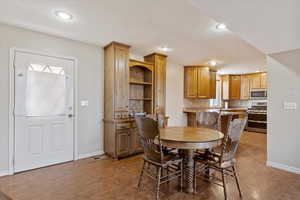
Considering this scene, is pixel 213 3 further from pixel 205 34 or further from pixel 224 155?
pixel 224 155

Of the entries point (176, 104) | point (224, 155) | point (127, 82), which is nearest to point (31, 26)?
→ point (127, 82)

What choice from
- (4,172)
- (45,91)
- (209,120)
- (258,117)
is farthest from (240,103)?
(4,172)

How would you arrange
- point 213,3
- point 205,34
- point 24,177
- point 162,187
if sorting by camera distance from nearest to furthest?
point 213,3
point 162,187
point 24,177
point 205,34

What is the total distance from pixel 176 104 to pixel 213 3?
3.93 metres

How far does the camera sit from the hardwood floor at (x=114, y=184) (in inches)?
81.0

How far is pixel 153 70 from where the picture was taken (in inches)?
165

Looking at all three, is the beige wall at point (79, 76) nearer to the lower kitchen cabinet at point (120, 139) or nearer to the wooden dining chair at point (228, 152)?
the lower kitchen cabinet at point (120, 139)

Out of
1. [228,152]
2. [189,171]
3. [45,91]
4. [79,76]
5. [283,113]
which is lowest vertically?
[189,171]

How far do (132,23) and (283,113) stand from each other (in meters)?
3.04

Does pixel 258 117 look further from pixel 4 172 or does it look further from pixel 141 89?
pixel 4 172

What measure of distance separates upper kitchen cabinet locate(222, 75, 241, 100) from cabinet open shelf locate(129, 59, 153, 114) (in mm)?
4510

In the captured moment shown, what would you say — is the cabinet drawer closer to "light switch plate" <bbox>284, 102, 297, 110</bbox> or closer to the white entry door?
the white entry door

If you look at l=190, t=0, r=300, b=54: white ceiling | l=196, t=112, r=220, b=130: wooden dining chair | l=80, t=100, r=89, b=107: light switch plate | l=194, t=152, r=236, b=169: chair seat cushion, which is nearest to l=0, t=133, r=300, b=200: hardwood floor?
l=194, t=152, r=236, b=169: chair seat cushion

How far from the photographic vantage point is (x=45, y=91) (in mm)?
2982
